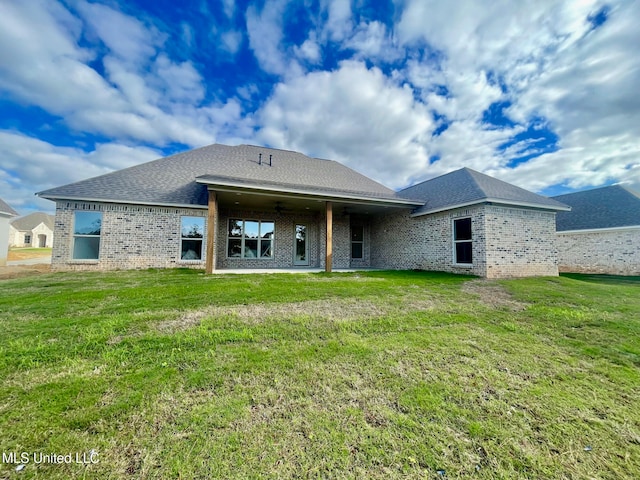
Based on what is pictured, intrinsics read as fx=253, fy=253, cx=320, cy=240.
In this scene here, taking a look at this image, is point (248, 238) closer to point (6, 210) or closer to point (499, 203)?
point (499, 203)

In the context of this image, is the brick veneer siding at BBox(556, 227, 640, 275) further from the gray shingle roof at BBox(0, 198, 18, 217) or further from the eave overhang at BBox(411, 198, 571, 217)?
the gray shingle roof at BBox(0, 198, 18, 217)

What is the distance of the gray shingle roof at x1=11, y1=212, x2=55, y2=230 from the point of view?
46.0 m

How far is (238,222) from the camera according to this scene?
13227mm

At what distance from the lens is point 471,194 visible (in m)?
10.3

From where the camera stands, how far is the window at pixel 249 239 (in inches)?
518

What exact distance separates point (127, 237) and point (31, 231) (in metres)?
57.3

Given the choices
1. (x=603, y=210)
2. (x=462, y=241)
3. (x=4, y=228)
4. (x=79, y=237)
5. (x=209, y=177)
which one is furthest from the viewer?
(x=4, y=228)

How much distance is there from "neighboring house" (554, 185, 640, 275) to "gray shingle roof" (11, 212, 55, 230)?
74.5 meters

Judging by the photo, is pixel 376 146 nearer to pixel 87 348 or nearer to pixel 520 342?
pixel 520 342

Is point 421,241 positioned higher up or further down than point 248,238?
further down

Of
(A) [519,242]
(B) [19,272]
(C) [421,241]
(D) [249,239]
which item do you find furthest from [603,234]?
(B) [19,272]

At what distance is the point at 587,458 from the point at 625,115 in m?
23.3

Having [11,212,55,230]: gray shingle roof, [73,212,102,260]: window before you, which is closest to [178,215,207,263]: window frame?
[73,212,102,260]: window

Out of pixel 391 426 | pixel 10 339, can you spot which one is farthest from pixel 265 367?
pixel 10 339
